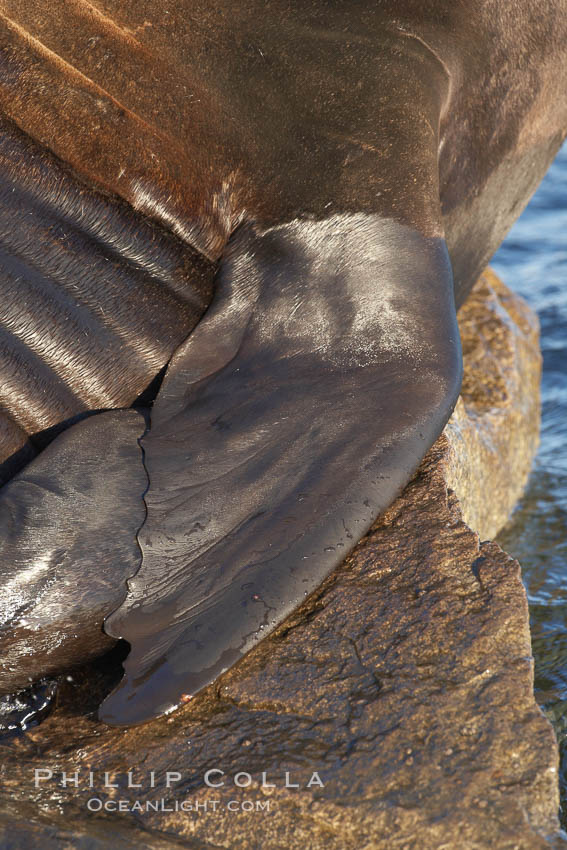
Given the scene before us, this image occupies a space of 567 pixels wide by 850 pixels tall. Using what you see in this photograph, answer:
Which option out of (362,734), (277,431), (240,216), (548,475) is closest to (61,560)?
(277,431)

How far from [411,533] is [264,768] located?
0.73m

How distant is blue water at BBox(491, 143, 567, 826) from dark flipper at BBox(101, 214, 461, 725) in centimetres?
85

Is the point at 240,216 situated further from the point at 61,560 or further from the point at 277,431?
the point at 61,560

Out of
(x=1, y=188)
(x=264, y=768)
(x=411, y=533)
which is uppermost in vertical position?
(x=1, y=188)

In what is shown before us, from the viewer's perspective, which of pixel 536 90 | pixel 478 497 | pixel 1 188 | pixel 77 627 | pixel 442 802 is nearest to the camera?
pixel 442 802

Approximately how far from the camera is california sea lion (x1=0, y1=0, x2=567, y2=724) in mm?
2648

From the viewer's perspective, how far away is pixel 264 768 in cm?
211

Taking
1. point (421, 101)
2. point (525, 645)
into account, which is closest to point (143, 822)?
point (525, 645)

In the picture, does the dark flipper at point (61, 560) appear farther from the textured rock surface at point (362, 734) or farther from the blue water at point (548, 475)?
the blue water at point (548, 475)

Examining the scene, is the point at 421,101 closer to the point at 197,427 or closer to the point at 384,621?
the point at 197,427

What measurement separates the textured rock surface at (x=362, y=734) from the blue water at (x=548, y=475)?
0.41 meters

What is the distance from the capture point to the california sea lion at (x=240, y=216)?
8.69 ft

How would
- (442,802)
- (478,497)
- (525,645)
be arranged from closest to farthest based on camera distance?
(442,802) → (525,645) → (478,497)

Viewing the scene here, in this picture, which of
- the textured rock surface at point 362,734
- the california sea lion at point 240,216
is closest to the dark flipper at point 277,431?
the california sea lion at point 240,216
